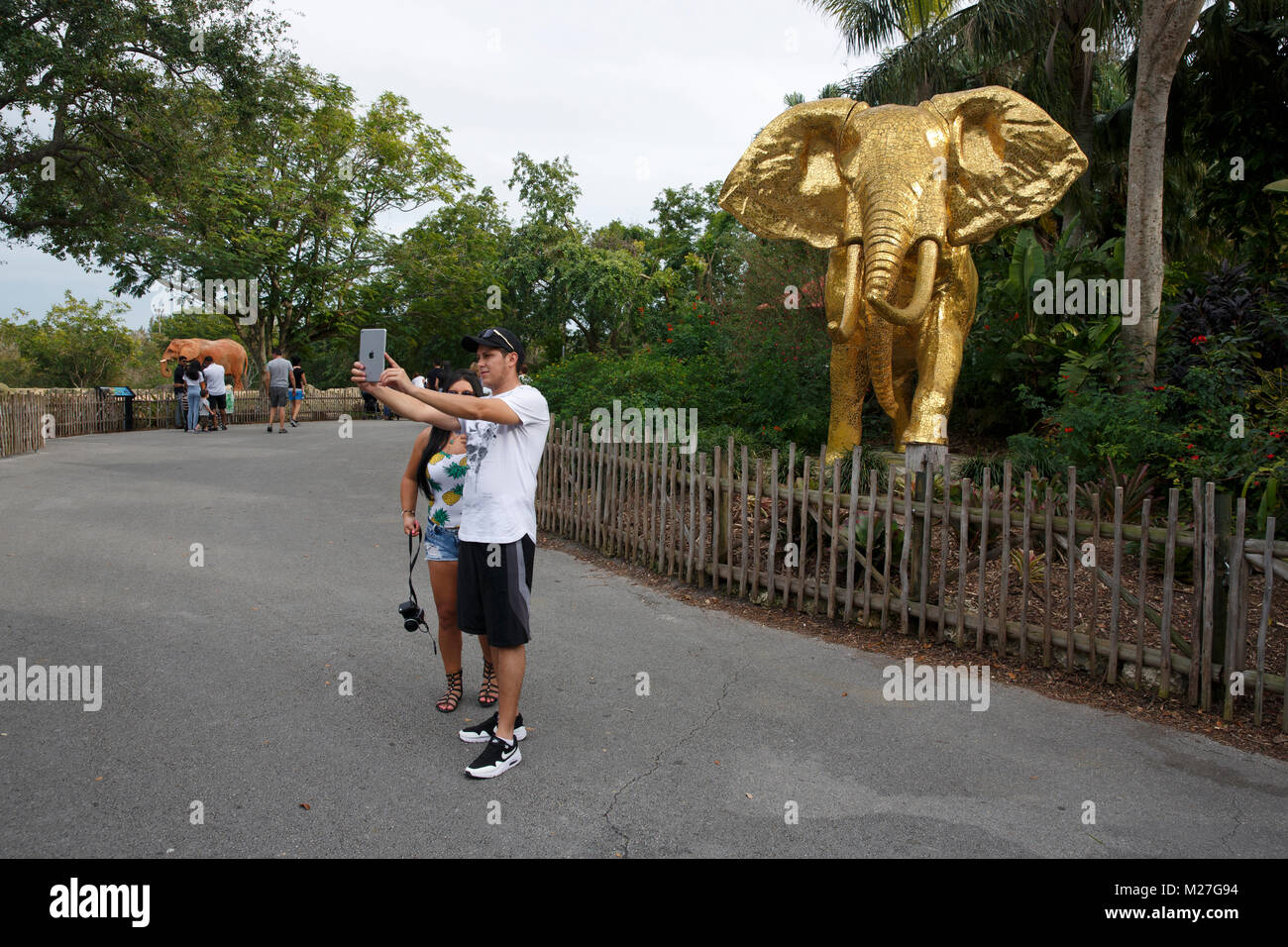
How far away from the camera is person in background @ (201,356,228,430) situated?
19430 millimetres

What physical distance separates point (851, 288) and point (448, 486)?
4.52 m

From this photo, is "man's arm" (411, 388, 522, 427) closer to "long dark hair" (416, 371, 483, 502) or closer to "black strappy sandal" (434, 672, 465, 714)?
"long dark hair" (416, 371, 483, 502)

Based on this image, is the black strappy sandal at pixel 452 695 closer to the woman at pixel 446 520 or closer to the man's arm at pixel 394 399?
the woman at pixel 446 520

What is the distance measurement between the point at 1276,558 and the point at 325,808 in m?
4.32

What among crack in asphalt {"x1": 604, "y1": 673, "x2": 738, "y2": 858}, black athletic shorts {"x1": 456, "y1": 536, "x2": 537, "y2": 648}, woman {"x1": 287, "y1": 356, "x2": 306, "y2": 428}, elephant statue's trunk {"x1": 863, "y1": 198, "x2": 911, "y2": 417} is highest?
elephant statue's trunk {"x1": 863, "y1": 198, "x2": 911, "y2": 417}

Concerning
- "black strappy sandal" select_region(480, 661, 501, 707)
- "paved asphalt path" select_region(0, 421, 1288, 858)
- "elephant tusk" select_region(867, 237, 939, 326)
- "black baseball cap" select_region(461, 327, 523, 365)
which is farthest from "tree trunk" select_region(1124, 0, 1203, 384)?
"black strappy sandal" select_region(480, 661, 501, 707)

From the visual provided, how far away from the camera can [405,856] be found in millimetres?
3107

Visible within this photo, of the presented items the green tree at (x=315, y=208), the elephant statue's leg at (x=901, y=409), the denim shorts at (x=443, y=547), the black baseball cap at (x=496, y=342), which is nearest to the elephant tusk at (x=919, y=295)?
the elephant statue's leg at (x=901, y=409)

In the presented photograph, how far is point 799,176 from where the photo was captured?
26.9ft

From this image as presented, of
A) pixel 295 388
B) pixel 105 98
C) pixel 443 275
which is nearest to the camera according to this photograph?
pixel 105 98

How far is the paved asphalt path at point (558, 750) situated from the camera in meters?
3.29

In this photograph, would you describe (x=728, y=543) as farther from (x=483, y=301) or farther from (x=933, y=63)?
(x=483, y=301)

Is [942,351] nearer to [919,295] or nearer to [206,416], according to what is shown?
[919,295]

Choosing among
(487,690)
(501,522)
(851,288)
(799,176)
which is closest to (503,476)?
(501,522)
